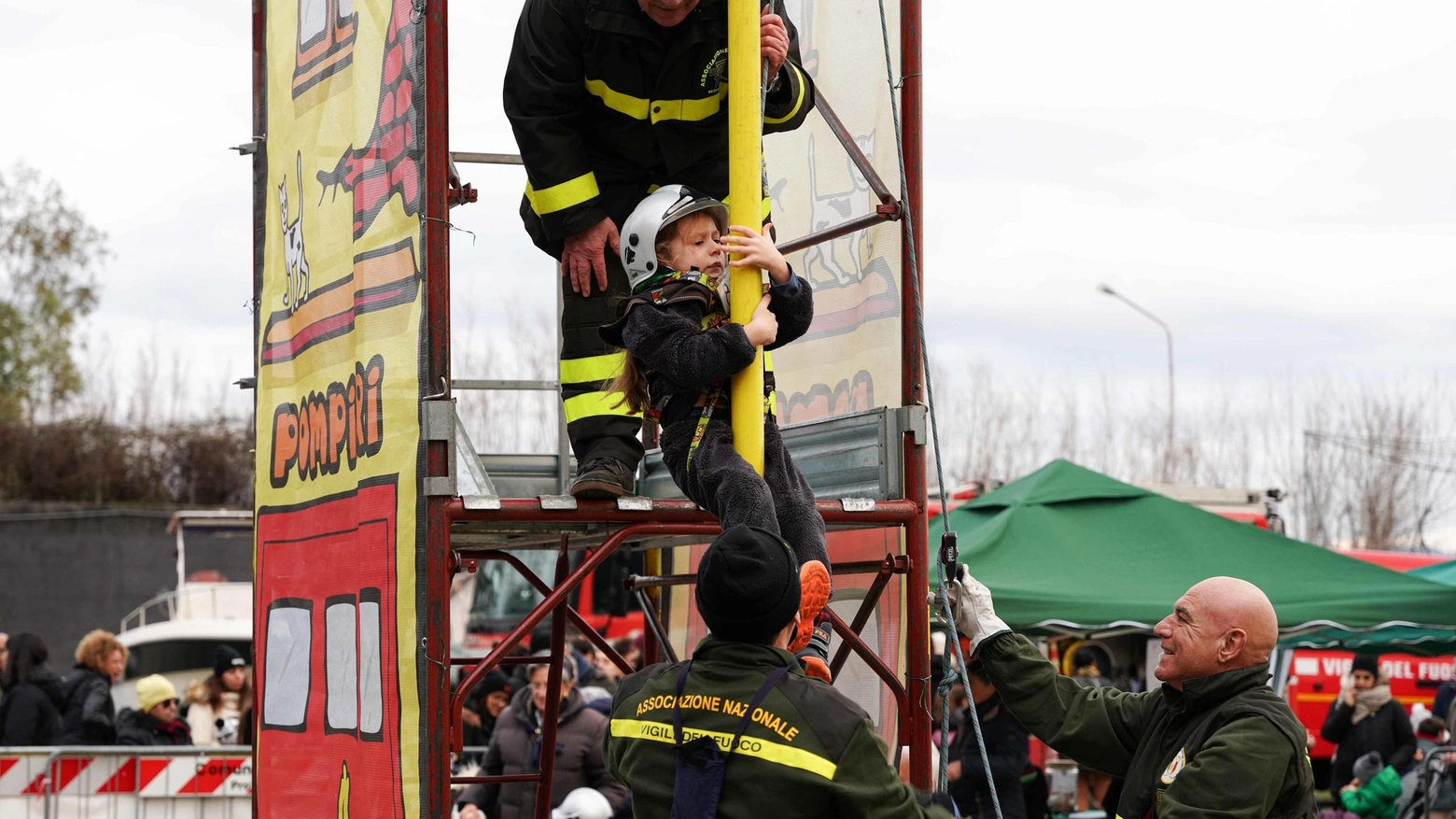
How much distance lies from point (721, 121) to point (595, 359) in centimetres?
82

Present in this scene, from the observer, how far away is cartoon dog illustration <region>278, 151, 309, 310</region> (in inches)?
225

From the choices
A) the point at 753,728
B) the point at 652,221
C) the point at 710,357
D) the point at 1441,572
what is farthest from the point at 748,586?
the point at 1441,572

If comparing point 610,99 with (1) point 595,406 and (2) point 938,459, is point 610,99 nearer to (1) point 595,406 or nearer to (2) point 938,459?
(1) point 595,406

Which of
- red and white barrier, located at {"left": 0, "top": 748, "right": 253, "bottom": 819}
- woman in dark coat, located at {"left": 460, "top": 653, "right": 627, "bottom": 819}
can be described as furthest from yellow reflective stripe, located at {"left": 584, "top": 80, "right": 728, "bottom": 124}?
red and white barrier, located at {"left": 0, "top": 748, "right": 253, "bottom": 819}

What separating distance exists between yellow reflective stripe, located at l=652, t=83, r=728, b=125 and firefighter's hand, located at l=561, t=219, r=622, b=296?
353mm

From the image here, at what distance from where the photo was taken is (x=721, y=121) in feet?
16.1

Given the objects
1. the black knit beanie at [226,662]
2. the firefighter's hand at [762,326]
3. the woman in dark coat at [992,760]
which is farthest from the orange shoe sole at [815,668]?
the black knit beanie at [226,662]

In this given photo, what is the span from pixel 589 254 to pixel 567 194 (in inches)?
8.1

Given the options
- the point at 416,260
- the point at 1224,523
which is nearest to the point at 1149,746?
the point at 416,260

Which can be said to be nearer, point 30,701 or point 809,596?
point 809,596

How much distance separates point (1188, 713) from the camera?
425cm

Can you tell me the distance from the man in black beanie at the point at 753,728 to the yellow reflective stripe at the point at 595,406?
1750 millimetres

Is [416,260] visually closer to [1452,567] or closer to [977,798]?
[977,798]

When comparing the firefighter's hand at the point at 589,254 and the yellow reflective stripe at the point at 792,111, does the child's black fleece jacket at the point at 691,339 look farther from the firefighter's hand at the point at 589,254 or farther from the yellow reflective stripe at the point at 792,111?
the yellow reflective stripe at the point at 792,111
